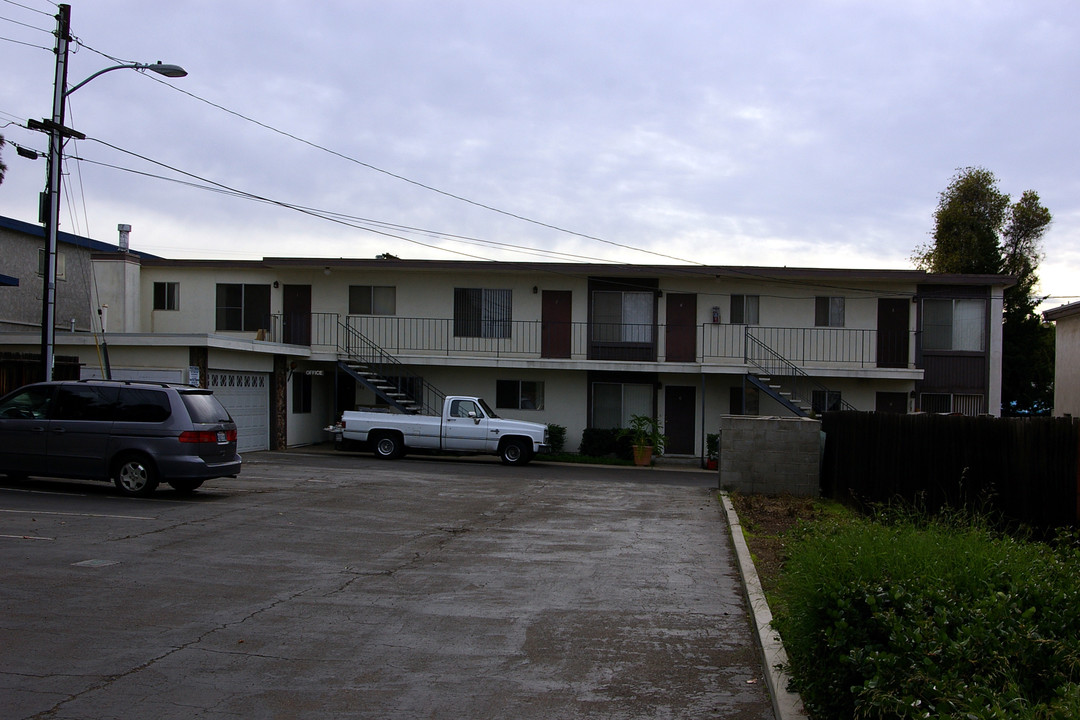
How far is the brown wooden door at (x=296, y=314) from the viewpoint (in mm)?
29703

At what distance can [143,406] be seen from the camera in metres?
14.3

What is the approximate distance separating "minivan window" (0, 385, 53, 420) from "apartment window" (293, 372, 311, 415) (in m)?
13.4

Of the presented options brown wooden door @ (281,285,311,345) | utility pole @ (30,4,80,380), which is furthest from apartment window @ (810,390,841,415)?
utility pole @ (30,4,80,380)

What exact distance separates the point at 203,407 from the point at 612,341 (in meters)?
16.6

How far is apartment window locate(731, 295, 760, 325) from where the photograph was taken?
29078mm

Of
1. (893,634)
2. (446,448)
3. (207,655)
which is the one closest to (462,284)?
(446,448)

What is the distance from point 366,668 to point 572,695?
4.90 ft

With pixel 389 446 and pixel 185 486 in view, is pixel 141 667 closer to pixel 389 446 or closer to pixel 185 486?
pixel 185 486

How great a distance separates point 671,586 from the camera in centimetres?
941

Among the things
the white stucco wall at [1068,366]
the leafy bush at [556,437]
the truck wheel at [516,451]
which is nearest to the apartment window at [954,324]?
the white stucco wall at [1068,366]

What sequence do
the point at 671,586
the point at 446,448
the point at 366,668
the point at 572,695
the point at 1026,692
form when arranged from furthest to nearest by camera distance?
the point at 446,448
the point at 671,586
the point at 366,668
the point at 572,695
the point at 1026,692

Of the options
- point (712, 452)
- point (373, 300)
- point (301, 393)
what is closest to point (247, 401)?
point (301, 393)

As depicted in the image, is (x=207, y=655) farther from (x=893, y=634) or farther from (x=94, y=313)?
(x=94, y=313)

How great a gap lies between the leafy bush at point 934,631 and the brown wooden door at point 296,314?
83.0ft
